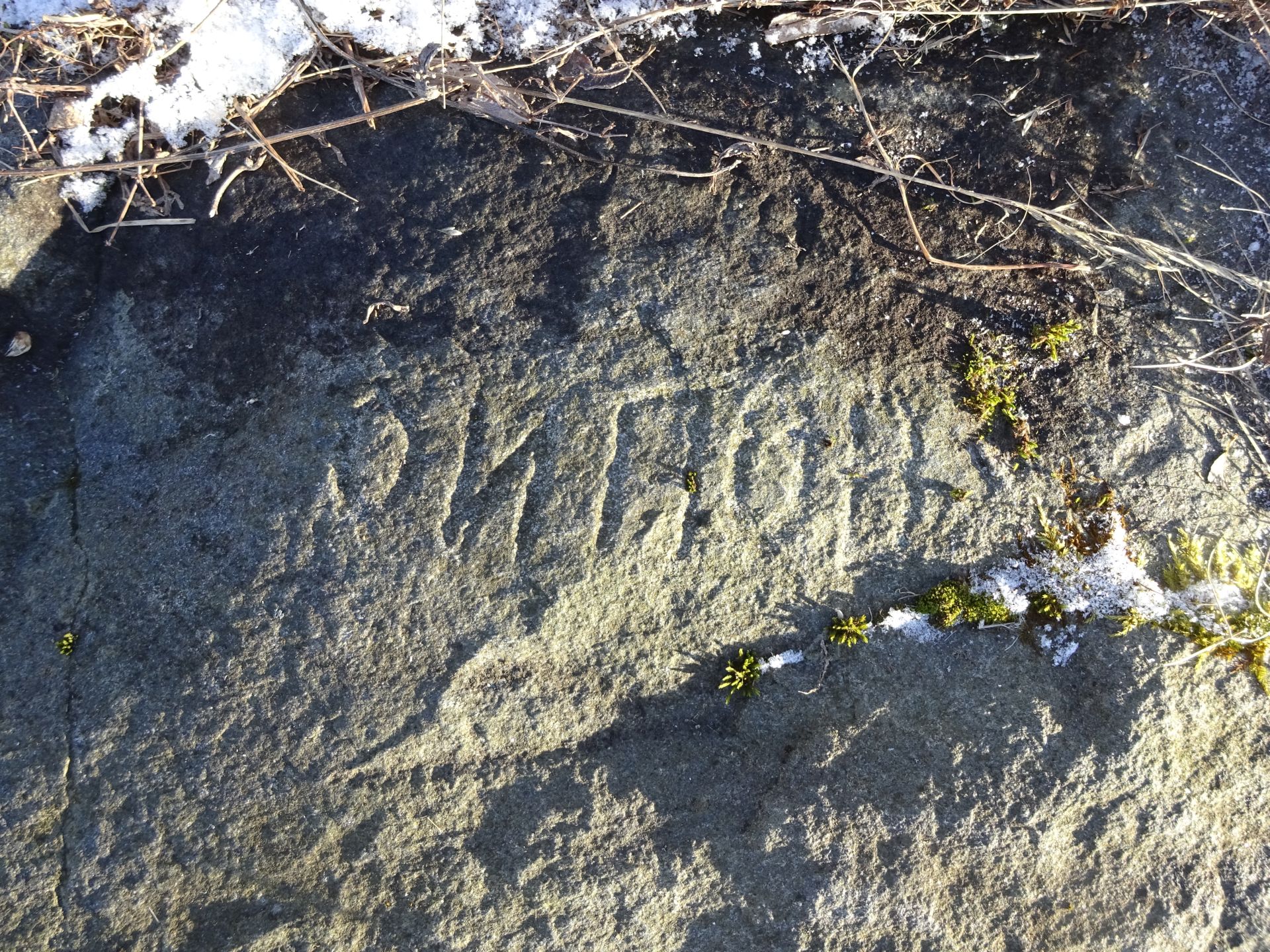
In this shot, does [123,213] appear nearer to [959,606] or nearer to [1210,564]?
[959,606]

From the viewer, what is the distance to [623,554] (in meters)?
2.58

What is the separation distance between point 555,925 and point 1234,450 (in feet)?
8.89

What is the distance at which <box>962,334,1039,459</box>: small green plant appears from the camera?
2.65m

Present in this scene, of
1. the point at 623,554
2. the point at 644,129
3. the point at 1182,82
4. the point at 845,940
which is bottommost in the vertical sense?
the point at 845,940

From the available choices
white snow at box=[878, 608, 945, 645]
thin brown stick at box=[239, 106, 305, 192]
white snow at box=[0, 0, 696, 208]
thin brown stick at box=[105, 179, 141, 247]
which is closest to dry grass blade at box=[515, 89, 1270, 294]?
white snow at box=[0, 0, 696, 208]

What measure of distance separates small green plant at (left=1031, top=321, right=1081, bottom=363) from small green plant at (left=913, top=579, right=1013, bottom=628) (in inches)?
32.4

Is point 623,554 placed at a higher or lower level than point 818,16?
lower

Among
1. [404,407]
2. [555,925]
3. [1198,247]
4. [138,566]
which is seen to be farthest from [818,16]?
[555,925]

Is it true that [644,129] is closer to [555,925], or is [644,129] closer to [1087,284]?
[1087,284]

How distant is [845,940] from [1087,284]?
7.47 ft

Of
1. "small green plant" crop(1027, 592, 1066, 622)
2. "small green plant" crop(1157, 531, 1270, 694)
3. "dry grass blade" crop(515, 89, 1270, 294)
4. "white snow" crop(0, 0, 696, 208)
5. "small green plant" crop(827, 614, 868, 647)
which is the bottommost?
"small green plant" crop(1157, 531, 1270, 694)

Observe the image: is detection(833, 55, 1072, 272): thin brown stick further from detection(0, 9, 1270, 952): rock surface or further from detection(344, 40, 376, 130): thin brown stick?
detection(344, 40, 376, 130): thin brown stick

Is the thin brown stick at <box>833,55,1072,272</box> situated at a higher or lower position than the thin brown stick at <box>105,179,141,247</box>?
lower

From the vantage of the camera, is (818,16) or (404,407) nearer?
(404,407)
